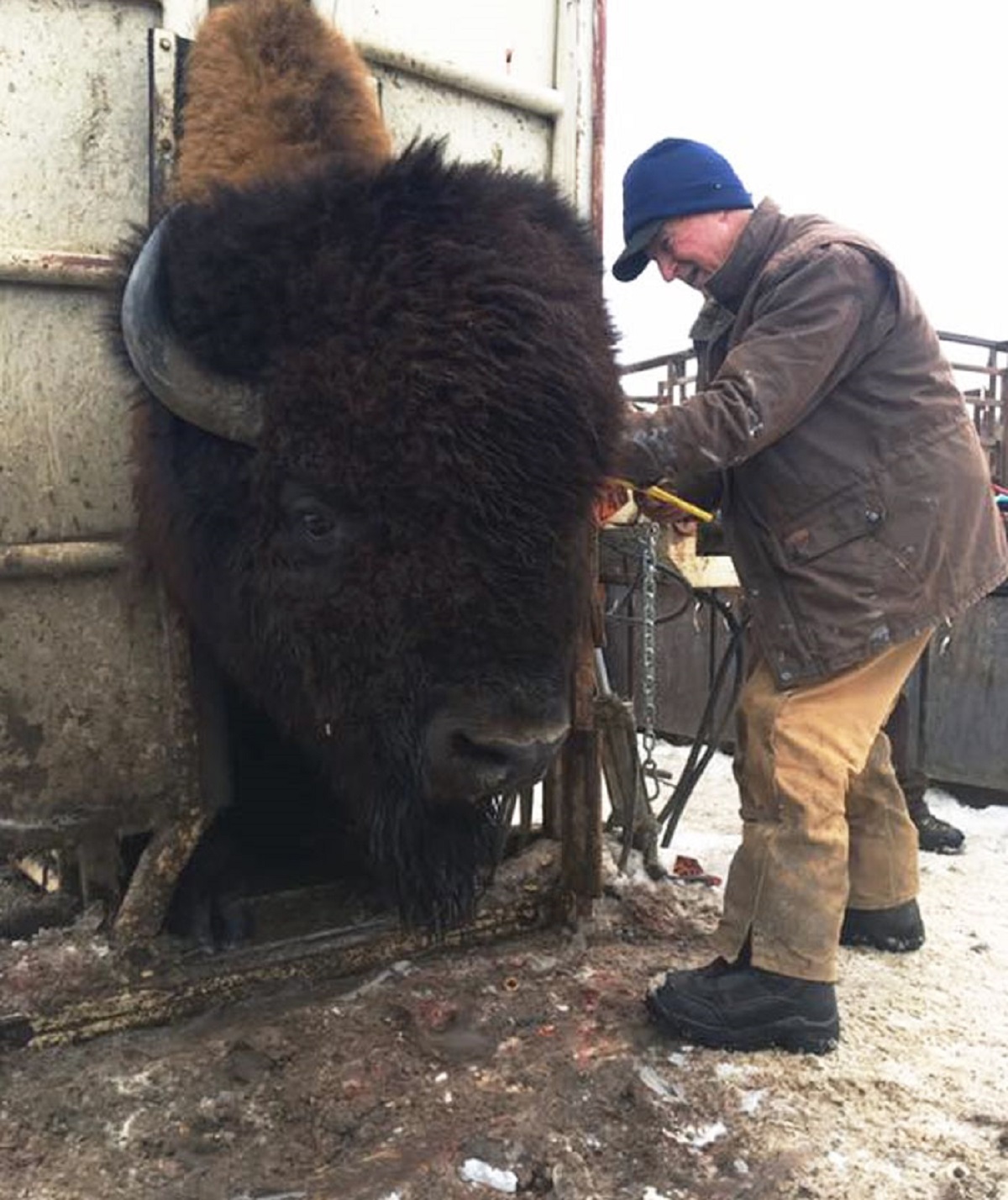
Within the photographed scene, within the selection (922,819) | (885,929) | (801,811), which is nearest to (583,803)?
(801,811)

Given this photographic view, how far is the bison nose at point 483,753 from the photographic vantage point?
2463mm

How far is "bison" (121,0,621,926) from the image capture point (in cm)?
253

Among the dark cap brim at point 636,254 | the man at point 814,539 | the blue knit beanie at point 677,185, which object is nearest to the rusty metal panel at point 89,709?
the man at point 814,539

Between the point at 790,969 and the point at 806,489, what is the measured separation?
1.41 metres

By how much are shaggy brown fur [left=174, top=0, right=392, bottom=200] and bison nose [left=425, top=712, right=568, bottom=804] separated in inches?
67.4

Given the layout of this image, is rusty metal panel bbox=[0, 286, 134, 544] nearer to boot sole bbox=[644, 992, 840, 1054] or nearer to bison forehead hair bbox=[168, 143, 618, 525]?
bison forehead hair bbox=[168, 143, 618, 525]

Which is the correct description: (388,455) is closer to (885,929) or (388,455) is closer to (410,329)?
(410,329)

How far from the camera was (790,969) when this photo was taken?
315 cm

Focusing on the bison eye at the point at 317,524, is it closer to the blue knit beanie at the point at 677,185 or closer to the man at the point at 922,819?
the blue knit beanie at the point at 677,185

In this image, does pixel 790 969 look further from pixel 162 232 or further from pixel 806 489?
pixel 162 232

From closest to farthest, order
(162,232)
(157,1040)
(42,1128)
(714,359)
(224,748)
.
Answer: (42,1128) → (162,232) → (157,1040) → (224,748) → (714,359)

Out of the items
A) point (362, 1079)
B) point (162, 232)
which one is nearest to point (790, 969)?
point (362, 1079)

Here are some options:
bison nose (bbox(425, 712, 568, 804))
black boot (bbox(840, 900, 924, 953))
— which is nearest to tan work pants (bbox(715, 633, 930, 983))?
black boot (bbox(840, 900, 924, 953))

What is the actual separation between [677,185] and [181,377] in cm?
167
